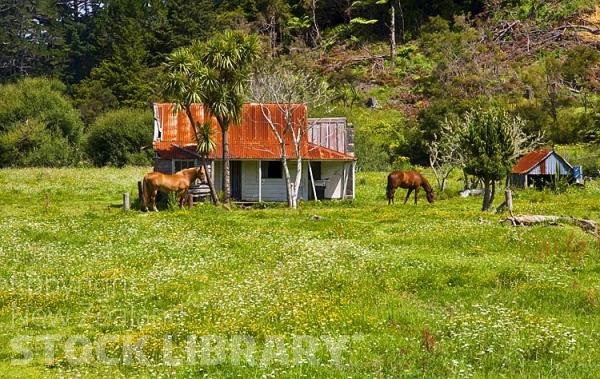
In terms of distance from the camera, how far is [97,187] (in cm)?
4878

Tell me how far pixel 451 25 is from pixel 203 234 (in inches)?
3245

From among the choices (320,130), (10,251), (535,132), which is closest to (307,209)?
(320,130)

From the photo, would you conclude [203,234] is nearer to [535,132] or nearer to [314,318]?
[314,318]

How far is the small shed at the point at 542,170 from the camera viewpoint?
4675 centimetres

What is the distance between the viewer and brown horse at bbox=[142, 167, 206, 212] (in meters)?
35.0

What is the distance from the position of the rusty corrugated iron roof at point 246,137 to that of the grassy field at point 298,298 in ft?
41.5

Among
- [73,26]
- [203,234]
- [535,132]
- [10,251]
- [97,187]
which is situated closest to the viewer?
[10,251]

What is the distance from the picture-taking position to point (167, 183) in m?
35.5

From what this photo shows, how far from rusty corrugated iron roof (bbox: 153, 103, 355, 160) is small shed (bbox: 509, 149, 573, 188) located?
1359 centimetres

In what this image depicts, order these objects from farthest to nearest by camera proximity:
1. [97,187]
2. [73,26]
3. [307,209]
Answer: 1. [73,26]
2. [97,187]
3. [307,209]

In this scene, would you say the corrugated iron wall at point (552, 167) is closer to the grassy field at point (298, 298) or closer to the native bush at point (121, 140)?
the grassy field at point (298, 298)

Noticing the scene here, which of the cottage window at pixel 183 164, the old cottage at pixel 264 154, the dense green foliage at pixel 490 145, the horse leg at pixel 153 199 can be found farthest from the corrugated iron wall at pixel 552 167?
the horse leg at pixel 153 199

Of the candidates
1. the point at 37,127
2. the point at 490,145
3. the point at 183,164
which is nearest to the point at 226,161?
the point at 183,164

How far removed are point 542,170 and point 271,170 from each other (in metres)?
18.9
